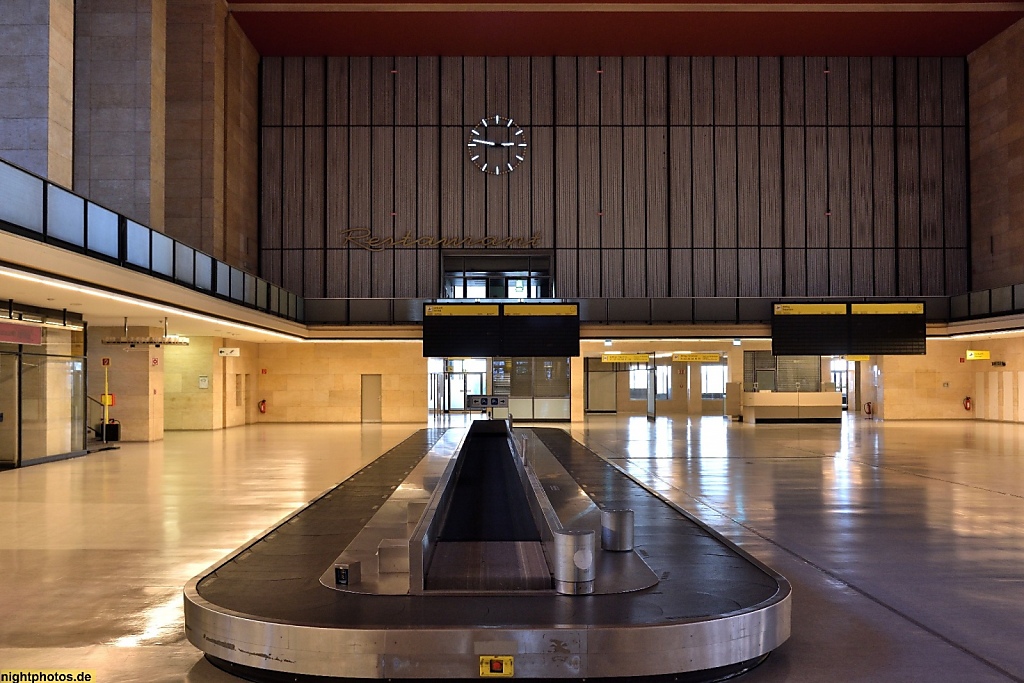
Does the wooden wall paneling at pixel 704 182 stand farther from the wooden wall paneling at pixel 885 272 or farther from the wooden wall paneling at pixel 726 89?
the wooden wall paneling at pixel 885 272

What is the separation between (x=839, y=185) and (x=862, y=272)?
3.74 m

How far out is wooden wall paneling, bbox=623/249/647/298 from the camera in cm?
3581

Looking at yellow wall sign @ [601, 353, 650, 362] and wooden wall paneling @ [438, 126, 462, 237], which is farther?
yellow wall sign @ [601, 353, 650, 362]

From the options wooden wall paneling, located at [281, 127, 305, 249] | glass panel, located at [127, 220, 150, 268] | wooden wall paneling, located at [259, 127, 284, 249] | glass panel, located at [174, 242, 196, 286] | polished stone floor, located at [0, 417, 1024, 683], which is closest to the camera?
polished stone floor, located at [0, 417, 1024, 683]

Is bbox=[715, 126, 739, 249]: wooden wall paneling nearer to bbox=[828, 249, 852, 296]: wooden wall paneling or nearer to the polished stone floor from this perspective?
bbox=[828, 249, 852, 296]: wooden wall paneling

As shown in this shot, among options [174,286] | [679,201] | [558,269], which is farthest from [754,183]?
[174,286]

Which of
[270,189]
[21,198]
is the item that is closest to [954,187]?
[270,189]

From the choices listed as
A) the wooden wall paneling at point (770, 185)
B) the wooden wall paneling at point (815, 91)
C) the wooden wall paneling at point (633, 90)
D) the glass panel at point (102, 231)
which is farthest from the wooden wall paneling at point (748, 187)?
the glass panel at point (102, 231)

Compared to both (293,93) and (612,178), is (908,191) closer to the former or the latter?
(612,178)

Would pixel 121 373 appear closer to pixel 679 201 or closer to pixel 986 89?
pixel 679 201

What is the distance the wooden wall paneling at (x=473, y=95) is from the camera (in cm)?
3575

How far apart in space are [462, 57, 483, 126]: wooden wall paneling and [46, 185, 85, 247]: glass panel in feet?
73.9

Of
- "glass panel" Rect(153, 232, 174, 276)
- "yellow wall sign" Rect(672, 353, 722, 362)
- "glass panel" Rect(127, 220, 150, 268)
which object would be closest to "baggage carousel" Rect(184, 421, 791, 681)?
"glass panel" Rect(127, 220, 150, 268)

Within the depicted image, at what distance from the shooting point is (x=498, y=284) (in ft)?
118
